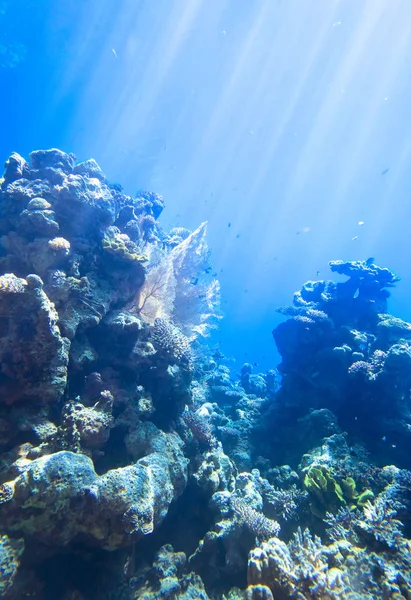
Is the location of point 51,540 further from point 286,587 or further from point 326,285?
point 326,285

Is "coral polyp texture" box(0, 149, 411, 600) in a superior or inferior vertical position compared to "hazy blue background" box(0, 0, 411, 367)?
inferior

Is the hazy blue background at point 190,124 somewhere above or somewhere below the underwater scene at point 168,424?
above

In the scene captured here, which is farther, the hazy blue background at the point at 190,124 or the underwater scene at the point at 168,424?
the hazy blue background at the point at 190,124

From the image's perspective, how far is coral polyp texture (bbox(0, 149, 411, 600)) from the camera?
3529 mm

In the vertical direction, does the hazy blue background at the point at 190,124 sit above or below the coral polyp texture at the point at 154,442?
above

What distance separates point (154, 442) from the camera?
5.79m

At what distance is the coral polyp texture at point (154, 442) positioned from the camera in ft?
11.6

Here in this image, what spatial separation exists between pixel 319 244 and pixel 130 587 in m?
105

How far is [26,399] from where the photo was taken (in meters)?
4.81

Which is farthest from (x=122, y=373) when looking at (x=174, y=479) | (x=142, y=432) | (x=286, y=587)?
(x=286, y=587)

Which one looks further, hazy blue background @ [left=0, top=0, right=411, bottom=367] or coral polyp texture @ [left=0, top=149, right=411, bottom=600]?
hazy blue background @ [left=0, top=0, right=411, bottom=367]

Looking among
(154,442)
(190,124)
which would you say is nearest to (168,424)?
(154,442)

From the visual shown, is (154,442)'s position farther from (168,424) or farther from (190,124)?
(190,124)

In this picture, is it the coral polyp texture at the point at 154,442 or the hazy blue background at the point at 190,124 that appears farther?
the hazy blue background at the point at 190,124
